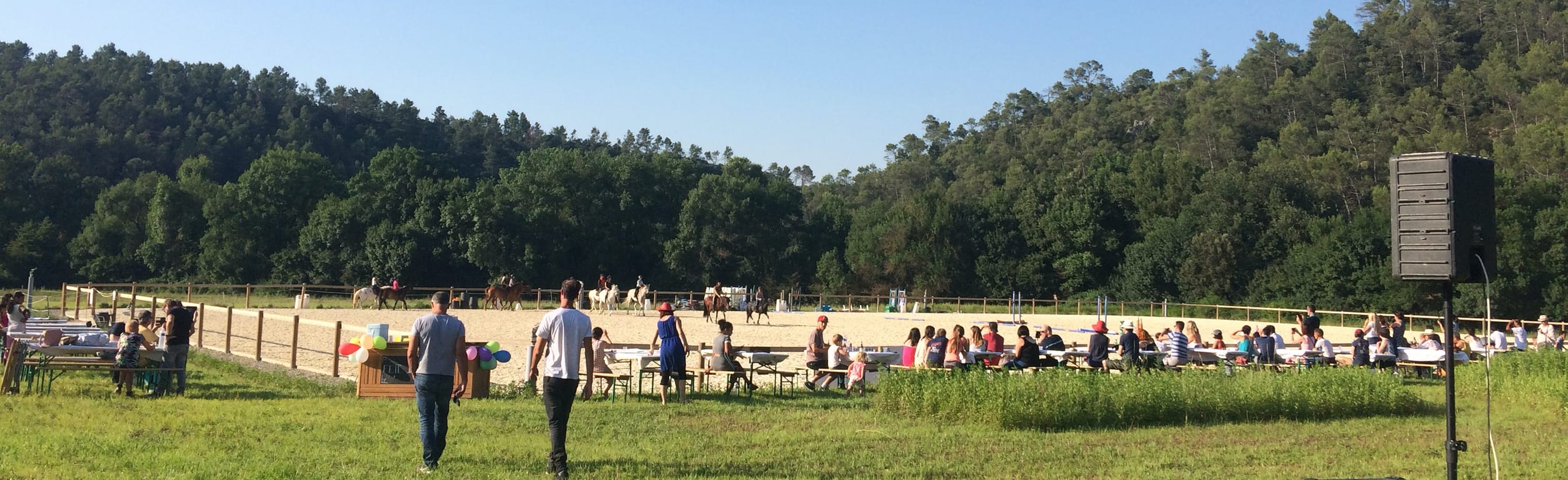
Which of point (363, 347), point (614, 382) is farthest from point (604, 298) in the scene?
point (363, 347)

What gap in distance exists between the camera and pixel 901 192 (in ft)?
327

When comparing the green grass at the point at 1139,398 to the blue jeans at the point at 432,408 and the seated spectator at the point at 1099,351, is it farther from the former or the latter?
the blue jeans at the point at 432,408

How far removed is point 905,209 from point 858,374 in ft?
174

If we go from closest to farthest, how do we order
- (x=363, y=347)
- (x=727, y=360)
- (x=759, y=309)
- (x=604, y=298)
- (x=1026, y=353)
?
1. (x=363, y=347)
2. (x=1026, y=353)
3. (x=727, y=360)
4. (x=759, y=309)
5. (x=604, y=298)

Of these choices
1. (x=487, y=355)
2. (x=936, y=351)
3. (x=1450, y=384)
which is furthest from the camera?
(x=936, y=351)

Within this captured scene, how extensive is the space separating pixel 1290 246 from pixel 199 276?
A: 52115 millimetres

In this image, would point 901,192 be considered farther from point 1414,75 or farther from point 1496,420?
point 1496,420

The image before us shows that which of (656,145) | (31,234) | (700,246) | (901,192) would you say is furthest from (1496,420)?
(656,145)

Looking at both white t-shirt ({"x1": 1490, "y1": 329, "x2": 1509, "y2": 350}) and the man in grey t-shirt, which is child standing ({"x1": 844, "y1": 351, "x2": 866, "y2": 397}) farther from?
white t-shirt ({"x1": 1490, "y1": 329, "x2": 1509, "y2": 350})

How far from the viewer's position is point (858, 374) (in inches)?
576

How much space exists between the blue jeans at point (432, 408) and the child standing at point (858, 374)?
6.99m

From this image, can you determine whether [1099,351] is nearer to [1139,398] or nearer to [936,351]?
[936,351]

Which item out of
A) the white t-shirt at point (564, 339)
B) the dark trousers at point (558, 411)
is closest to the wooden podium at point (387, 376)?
the white t-shirt at point (564, 339)

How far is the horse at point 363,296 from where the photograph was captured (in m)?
37.7
